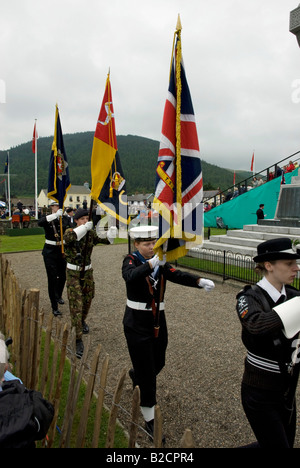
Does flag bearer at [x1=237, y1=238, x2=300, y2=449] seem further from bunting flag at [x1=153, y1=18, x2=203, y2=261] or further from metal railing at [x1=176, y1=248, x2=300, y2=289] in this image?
metal railing at [x1=176, y1=248, x2=300, y2=289]

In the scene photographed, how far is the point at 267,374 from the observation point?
2.23 meters

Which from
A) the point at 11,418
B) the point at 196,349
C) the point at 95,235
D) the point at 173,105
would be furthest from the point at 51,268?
the point at 11,418

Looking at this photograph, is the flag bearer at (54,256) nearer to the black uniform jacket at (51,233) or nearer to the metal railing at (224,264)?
the black uniform jacket at (51,233)

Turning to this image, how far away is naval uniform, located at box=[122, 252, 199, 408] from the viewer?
3.26 meters

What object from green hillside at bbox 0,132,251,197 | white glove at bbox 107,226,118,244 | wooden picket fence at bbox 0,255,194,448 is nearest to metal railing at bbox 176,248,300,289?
white glove at bbox 107,226,118,244

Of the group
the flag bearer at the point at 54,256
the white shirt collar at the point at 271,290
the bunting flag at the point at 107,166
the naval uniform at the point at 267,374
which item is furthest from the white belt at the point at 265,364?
the flag bearer at the point at 54,256

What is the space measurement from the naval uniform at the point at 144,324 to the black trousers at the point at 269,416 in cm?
121

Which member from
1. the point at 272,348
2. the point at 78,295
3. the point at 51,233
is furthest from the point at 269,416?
the point at 51,233

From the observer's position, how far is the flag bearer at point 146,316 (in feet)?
10.7

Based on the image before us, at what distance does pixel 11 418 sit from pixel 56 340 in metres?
1.30

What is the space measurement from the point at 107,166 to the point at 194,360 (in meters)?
3.34

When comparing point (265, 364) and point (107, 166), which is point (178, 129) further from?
point (265, 364)

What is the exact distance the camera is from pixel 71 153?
175m
